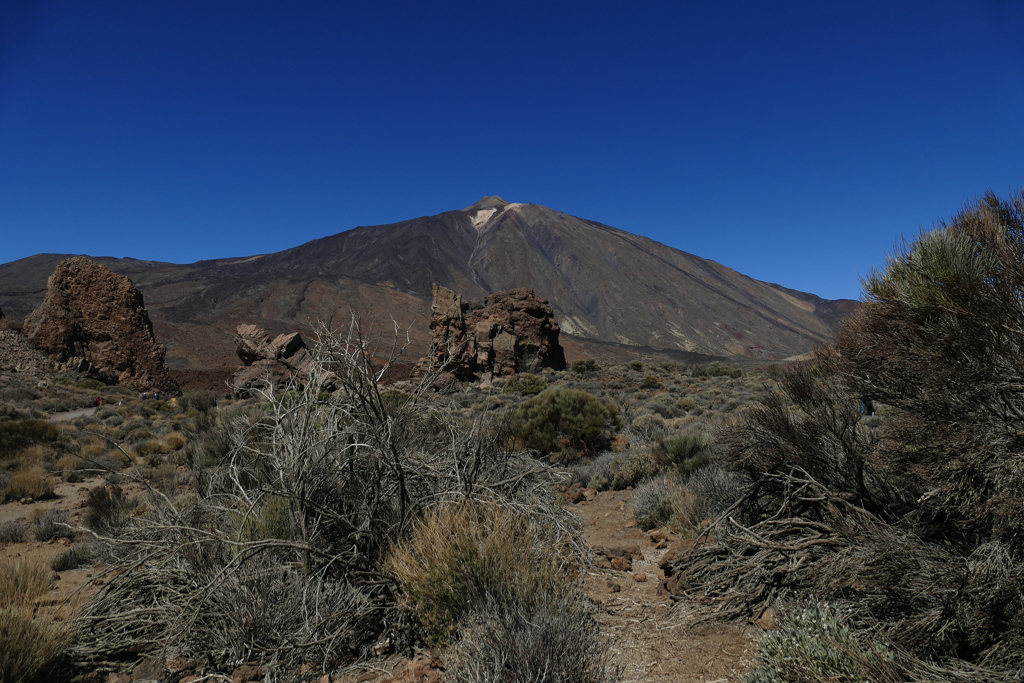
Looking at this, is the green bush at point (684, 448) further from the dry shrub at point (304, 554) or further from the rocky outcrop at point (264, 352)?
the rocky outcrop at point (264, 352)

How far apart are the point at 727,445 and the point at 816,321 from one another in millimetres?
162259

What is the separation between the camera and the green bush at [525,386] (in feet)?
54.3

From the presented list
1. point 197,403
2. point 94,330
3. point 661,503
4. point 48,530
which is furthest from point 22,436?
point 94,330

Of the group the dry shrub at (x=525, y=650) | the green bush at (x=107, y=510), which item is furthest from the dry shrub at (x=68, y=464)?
the dry shrub at (x=525, y=650)

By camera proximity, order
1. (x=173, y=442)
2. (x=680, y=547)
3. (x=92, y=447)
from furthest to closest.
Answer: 1. (x=173, y=442)
2. (x=92, y=447)
3. (x=680, y=547)

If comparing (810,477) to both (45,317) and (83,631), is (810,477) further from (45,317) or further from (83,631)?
(45,317)

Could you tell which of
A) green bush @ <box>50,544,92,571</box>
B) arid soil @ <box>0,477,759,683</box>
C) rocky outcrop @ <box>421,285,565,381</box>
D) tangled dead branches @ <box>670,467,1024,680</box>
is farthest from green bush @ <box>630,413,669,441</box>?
rocky outcrop @ <box>421,285,565,381</box>

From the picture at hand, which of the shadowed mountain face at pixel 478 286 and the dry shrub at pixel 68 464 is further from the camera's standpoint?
the shadowed mountain face at pixel 478 286

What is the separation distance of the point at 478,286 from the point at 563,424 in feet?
313

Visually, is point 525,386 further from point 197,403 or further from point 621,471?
point 197,403

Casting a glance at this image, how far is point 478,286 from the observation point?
4070 inches

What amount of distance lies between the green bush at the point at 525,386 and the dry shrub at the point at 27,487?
Answer: 11.4 m

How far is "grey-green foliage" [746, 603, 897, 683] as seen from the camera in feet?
6.45

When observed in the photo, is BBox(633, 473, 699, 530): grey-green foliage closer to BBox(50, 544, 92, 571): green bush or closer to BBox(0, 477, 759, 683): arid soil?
BBox(0, 477, 759, 683): arid soil
